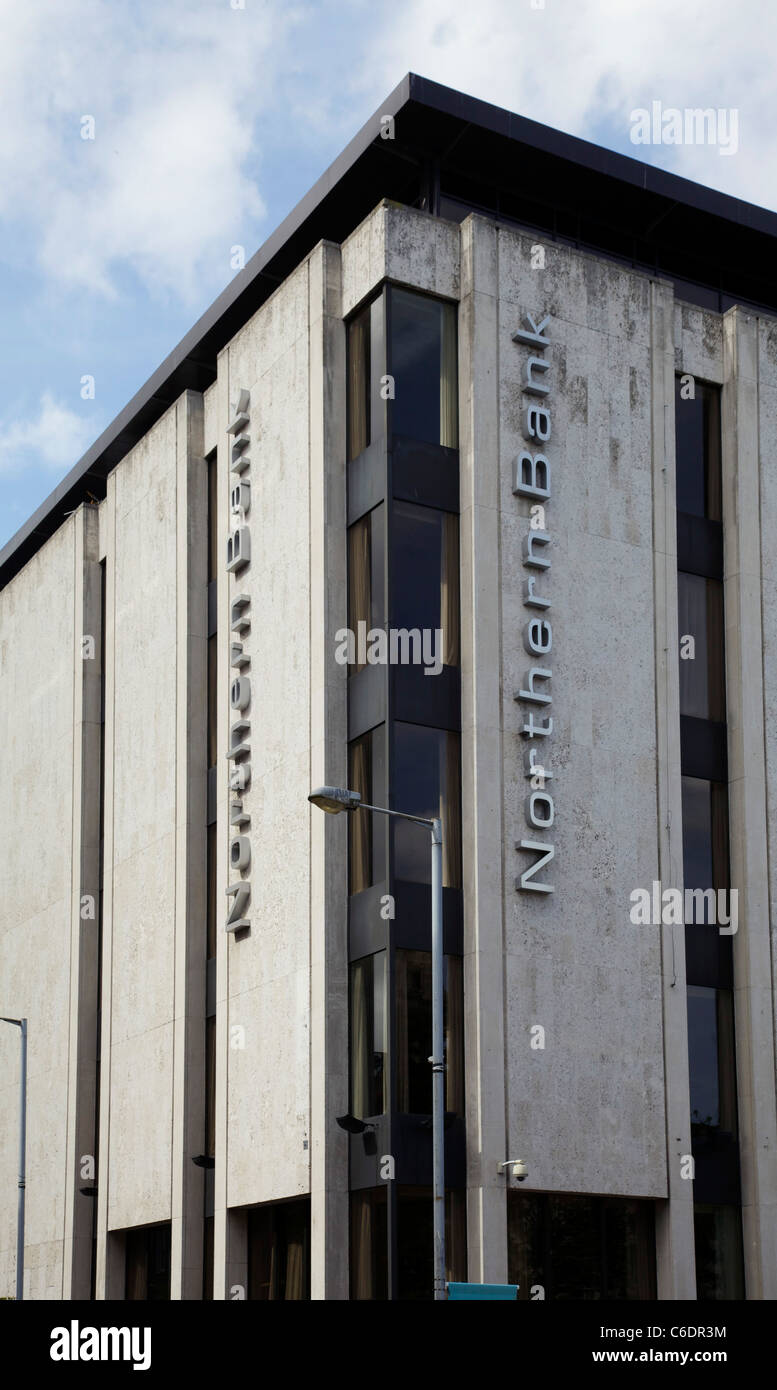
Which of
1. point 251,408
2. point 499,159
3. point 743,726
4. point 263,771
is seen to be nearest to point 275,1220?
point 263,771

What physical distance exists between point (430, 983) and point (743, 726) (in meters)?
9.16

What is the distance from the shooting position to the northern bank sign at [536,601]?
108ft

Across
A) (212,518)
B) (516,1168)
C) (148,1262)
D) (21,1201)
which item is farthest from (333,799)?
(21,1201)

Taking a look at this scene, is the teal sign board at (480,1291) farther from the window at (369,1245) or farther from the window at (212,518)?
the window at (212,518)

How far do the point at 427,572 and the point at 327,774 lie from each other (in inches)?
171

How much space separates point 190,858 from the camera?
39812mm

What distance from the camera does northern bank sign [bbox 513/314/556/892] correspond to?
32875 mm

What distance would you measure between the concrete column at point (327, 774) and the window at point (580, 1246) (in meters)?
3.15

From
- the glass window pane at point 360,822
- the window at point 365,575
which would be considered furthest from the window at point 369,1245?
the window at point 365,575

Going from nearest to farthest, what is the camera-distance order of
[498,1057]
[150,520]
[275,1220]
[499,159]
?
[498,1057]
[275,1220]
[499,159]
[150,520]

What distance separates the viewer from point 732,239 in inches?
1603

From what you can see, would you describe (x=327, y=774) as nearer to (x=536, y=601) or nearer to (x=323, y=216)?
(x=536, y=601)

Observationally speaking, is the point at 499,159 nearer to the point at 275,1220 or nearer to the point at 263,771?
the point at 263,771

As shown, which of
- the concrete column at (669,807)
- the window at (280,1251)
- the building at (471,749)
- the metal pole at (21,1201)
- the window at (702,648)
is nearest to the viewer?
the building at (471,749)
